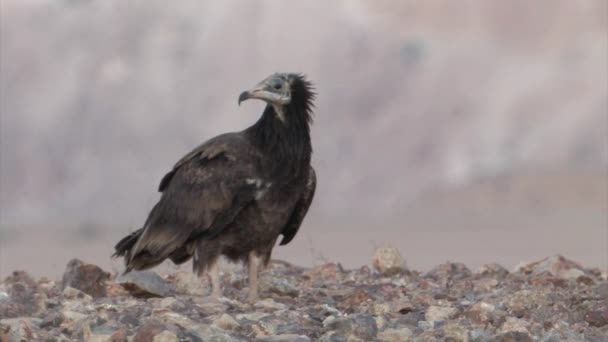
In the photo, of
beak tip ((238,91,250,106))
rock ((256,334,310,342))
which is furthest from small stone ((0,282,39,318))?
beak tip ((238,91,250,106))

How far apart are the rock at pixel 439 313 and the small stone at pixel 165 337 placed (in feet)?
9.91

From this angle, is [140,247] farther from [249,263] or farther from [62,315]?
[62,315]

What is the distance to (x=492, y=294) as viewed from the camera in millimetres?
14422

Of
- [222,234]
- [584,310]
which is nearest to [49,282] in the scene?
[222,234]

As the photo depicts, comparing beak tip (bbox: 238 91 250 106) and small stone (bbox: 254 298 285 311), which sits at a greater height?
beak tip (bbox: 238 91 250 106)

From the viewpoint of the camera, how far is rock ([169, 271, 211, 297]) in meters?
13.8

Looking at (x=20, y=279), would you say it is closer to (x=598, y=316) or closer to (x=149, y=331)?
(x=149, y=331)

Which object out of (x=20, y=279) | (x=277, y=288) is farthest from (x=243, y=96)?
(x=20, y=279)

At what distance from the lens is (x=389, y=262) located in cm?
1639

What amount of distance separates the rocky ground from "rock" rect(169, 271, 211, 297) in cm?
1

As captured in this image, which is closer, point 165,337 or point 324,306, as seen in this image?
point 165,337

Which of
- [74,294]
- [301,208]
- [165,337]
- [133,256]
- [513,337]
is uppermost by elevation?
[301,208]

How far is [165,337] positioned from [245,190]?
3339mm

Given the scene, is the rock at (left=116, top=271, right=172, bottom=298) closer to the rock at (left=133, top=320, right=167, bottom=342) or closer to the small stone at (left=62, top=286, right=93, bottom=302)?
the small stone at (left=62, top=286, right=93, bottom=302)
